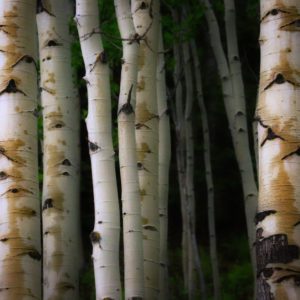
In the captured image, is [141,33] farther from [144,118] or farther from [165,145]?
[165,145]

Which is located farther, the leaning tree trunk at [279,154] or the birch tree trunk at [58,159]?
the birch tree trunk at [58,159]

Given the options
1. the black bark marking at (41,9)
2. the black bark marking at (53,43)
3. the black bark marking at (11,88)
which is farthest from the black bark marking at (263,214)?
the black bark marking at (41,9)

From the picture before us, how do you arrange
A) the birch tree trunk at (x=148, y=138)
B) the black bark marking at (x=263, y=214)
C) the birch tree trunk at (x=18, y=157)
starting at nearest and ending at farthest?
1. the black bark marking at (x=263, y=214)
2. the birch tree trunk at (x=18, y=157)
3. the birch tree trunk at (x=148, y=138)

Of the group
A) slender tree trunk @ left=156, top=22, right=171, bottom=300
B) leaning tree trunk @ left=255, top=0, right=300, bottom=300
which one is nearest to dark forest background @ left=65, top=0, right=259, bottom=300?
slender tree trunk @ left=156, top=22, right=171, bottom=300

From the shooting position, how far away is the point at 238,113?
8.02 metres

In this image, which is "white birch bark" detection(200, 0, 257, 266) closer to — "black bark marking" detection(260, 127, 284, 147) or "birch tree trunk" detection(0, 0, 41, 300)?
"birch tree trunk" detection(0, 0, 41, 300)

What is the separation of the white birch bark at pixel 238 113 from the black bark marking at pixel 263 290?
15.5ft

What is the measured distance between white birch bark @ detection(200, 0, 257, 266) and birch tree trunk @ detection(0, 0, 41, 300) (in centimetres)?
→ 411

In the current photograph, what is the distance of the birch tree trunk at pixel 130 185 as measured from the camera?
13.7 feet

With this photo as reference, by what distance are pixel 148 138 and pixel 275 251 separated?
256 cm

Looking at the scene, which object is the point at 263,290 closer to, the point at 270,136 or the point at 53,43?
the point at 270,136

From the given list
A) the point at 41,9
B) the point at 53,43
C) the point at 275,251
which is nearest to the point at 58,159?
the point at 53,43

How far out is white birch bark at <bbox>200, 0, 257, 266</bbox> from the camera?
7582 mm

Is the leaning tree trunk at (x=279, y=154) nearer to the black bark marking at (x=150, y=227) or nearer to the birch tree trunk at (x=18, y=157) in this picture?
the birch tree trunk at (x=18, y=157)
